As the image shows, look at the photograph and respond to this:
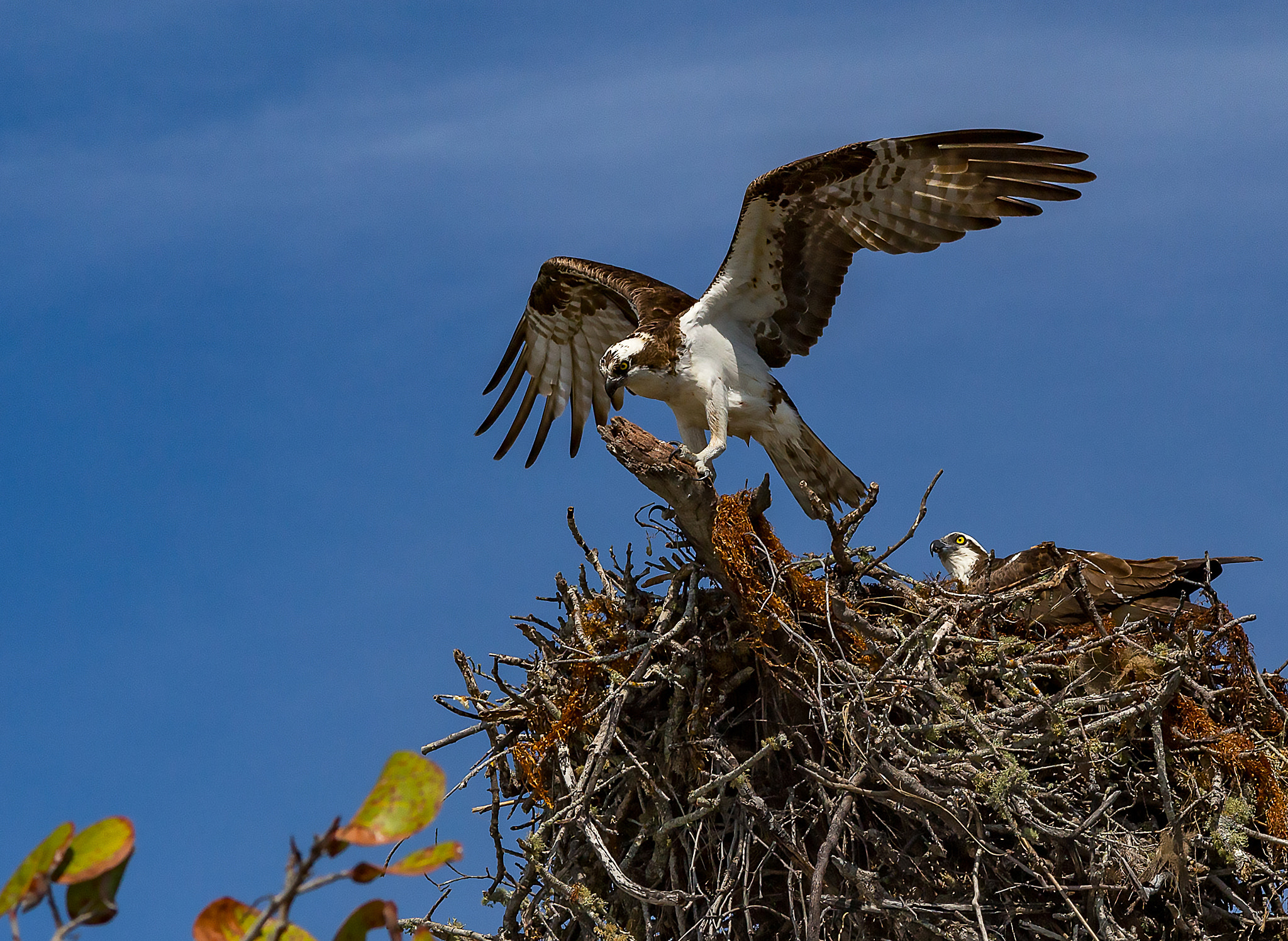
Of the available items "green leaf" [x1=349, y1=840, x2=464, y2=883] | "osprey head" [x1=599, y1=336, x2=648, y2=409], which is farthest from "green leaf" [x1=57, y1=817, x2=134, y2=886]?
"osprey head" [x1=599, y1=336, x2=648, y2=409]

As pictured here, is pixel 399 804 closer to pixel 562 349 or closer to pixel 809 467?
pixel 809 467

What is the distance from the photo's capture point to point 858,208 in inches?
308

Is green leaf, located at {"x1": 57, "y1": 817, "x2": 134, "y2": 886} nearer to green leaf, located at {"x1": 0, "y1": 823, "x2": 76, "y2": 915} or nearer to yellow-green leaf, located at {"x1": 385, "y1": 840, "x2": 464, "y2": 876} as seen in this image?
green leaf, located at {"x1": 0, "y1": 823, "x2": 76, "y2": 915}

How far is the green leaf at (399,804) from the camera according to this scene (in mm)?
1847

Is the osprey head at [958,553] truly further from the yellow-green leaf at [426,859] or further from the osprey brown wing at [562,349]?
the yellow-green leaf at [426,859]

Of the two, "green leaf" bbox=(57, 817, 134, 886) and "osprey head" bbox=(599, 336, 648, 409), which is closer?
"green leaf" bbox=(57, 817, 134, 886)

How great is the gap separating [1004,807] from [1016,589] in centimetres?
147

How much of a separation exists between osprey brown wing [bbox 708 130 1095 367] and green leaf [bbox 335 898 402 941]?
613cm

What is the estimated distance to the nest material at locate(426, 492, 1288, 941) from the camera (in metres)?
5.61

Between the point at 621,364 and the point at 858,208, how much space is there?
1.83 meters

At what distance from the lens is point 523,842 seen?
5695 mm

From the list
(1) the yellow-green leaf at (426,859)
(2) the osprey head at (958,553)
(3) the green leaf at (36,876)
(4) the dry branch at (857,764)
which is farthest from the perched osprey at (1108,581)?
(3) the green leaf at (36,876)

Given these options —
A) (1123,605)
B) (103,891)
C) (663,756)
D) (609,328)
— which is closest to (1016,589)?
(1123,605)

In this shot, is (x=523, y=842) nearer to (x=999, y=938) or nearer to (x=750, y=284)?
(x=999, y=938)
